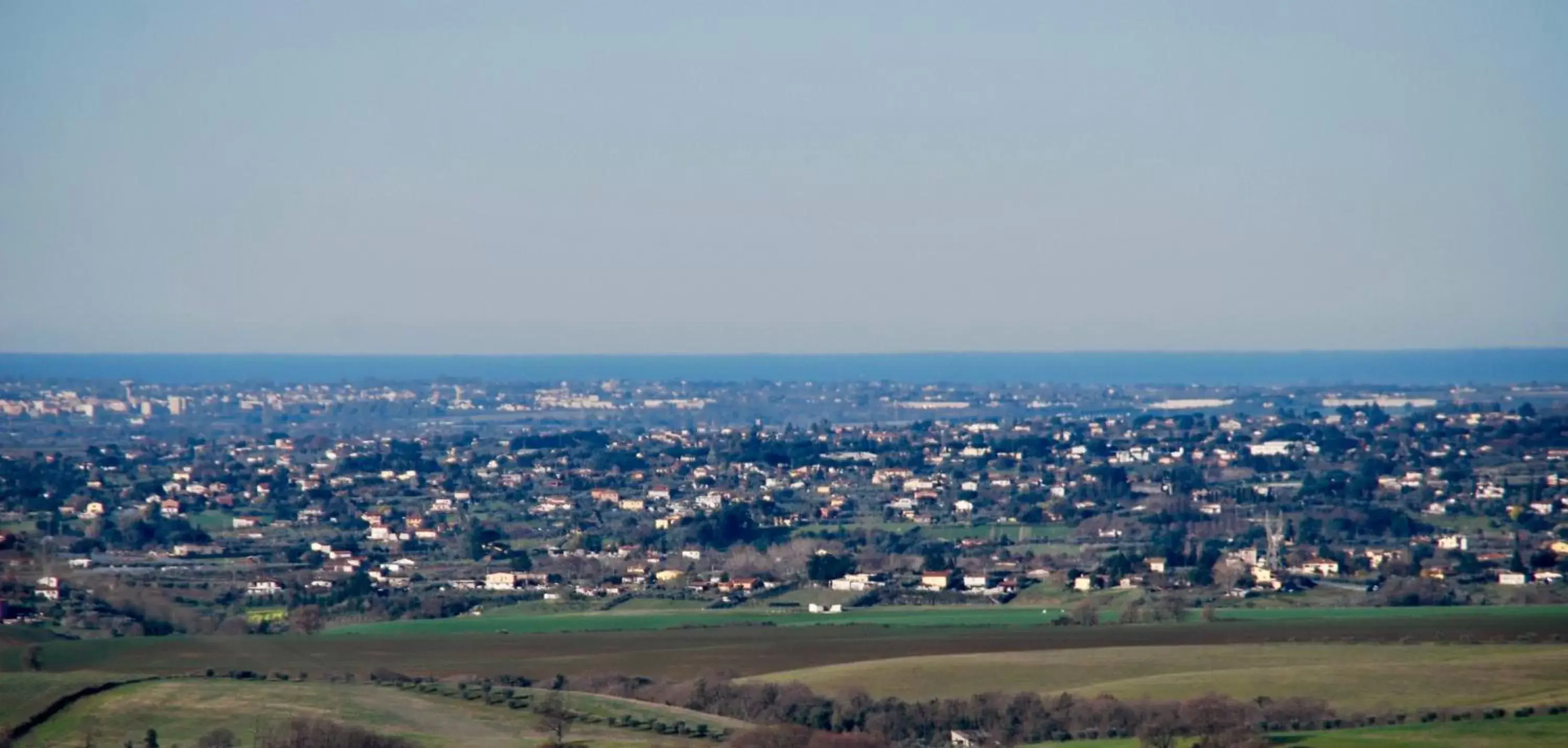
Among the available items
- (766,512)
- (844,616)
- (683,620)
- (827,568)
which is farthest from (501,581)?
(766,512)

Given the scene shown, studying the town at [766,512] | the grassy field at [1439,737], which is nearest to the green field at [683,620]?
the town at [766,512]

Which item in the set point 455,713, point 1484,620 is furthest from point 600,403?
point 455,713

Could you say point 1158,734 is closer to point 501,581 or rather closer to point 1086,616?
point 1086,616

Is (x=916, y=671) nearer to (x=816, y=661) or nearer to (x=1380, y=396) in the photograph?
(x=816, y=661)

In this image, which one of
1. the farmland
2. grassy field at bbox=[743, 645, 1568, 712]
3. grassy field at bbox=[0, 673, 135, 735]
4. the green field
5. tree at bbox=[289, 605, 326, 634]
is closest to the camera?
grassy field at bbox=[0, 673, 135, 735]

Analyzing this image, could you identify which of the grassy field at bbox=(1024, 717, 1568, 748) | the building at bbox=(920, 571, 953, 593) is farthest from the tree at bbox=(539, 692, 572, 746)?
the building at bbox=(920, 571, 953, 593)

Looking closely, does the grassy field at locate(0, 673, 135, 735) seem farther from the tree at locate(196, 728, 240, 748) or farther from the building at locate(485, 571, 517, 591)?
the building at locate(485, 571, 517, 591)
